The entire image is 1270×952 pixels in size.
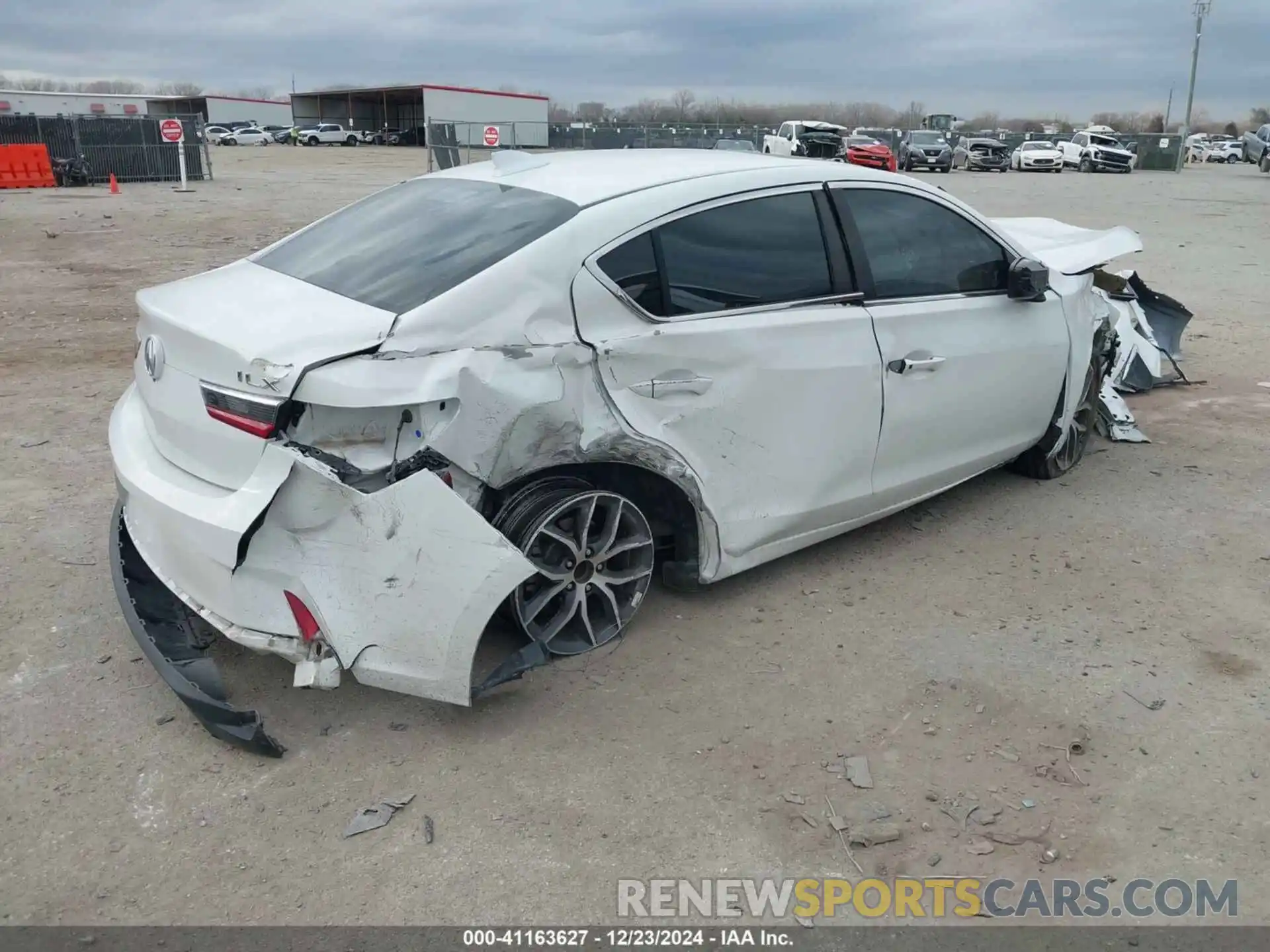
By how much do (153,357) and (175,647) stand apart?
37.9 inches

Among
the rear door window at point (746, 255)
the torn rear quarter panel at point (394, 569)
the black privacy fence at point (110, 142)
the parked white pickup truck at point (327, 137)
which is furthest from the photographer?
the parked white pickup truck at point (327, 137)

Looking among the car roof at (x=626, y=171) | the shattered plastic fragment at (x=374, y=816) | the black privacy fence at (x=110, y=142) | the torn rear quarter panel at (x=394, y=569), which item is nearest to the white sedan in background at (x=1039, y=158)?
the black privacy fence at (x=110, y=142)

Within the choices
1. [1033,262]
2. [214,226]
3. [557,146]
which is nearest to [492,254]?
[1033,262]

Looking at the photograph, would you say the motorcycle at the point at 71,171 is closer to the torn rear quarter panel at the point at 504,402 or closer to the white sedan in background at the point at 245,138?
the torn rear quarter panel at the point at 504,402

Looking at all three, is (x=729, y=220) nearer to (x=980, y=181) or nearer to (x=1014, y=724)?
(x=1014, y=724)

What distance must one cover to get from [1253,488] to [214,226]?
1530 cm

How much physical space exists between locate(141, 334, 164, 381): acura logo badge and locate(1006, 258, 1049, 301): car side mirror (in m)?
3.51

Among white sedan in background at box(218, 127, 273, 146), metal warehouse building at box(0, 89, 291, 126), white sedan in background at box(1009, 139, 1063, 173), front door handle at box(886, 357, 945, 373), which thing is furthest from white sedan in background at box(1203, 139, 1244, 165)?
front door handle at box(886, 357, 945, 373)

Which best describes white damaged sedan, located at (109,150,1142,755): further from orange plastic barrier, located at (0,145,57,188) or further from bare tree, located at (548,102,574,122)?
bare tree, located at (548,102,574,122)

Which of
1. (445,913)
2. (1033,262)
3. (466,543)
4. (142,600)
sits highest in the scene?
(1033,262)

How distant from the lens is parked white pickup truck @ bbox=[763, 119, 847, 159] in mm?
34500

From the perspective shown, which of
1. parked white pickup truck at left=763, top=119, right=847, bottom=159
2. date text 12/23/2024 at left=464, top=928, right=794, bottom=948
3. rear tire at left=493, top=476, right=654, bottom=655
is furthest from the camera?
parked white pickup truck at left=763, top=119, right=847, bottom=159

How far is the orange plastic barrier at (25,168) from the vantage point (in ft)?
73.0

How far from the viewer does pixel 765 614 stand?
13.2 feet
